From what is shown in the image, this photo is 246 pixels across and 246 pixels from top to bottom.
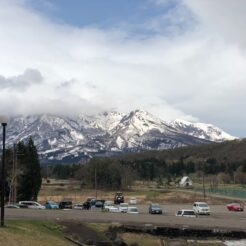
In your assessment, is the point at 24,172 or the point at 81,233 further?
the point at 24,172

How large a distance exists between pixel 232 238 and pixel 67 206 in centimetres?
4069

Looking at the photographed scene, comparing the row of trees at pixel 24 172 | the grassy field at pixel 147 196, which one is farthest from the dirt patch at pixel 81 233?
the grassy field at pixel 147 196

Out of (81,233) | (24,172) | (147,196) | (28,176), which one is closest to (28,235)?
(81,233)

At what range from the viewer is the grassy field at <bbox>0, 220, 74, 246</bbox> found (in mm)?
23156

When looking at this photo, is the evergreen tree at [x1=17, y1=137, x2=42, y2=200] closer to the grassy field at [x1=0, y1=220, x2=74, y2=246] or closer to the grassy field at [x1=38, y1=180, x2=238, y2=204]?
the grassy field at [x1=38, y1=180, x2=238, y2=204]

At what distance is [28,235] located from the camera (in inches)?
994

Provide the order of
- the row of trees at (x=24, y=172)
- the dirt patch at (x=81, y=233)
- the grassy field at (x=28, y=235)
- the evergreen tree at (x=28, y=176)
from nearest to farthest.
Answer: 1. the grassy field at (x=28, y=235)
2. the dirt patch at (x=81, y=233)
3. the row of trees at (x=24, y=172)
4. the evergreen tree at (x=28, y=176)

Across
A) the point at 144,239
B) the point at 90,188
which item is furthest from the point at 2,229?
the point at 90,188

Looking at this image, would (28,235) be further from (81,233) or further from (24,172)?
(24,172)

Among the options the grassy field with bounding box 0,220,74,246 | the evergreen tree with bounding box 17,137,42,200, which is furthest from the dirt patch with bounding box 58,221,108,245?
the evergreen tree with bounding box 17,137,42,200

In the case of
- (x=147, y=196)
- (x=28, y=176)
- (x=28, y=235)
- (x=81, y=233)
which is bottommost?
(x=81, y=233)

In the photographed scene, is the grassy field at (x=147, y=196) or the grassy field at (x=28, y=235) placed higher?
the grassy field at (x=147, y=196)

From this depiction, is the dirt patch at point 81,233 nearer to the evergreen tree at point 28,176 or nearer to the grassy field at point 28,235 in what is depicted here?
the grassy field at point 28,235

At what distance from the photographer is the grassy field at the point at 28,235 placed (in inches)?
912
